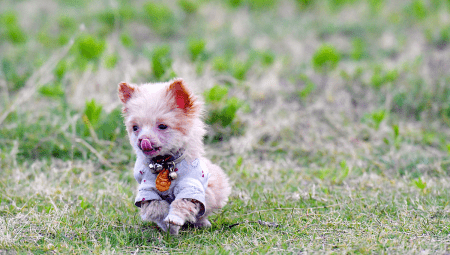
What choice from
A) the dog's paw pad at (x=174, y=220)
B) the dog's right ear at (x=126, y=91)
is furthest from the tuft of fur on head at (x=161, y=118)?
the dog's paw pad at (x=174, y=220)

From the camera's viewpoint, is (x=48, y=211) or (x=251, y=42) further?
(x=251, y=42)

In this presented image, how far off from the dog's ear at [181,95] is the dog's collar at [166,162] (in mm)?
278

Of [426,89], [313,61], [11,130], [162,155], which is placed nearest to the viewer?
[162,155]

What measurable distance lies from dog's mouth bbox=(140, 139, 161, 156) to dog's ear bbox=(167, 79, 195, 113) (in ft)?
0.91

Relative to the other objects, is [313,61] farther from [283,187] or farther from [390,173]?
[283,187]

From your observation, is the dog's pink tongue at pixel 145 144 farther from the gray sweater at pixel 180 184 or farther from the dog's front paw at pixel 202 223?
the dog's front paw at pixel 202 223

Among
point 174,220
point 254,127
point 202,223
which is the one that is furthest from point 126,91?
point 254,127

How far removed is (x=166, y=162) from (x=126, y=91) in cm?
47

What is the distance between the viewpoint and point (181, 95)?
273cm

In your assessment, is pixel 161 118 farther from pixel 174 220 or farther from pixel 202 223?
pixel 202 223

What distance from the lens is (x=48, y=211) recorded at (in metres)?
3.30

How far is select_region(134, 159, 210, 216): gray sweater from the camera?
274 centimetres

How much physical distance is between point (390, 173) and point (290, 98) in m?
1.83

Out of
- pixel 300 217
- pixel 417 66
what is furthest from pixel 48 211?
pixel 417 66
